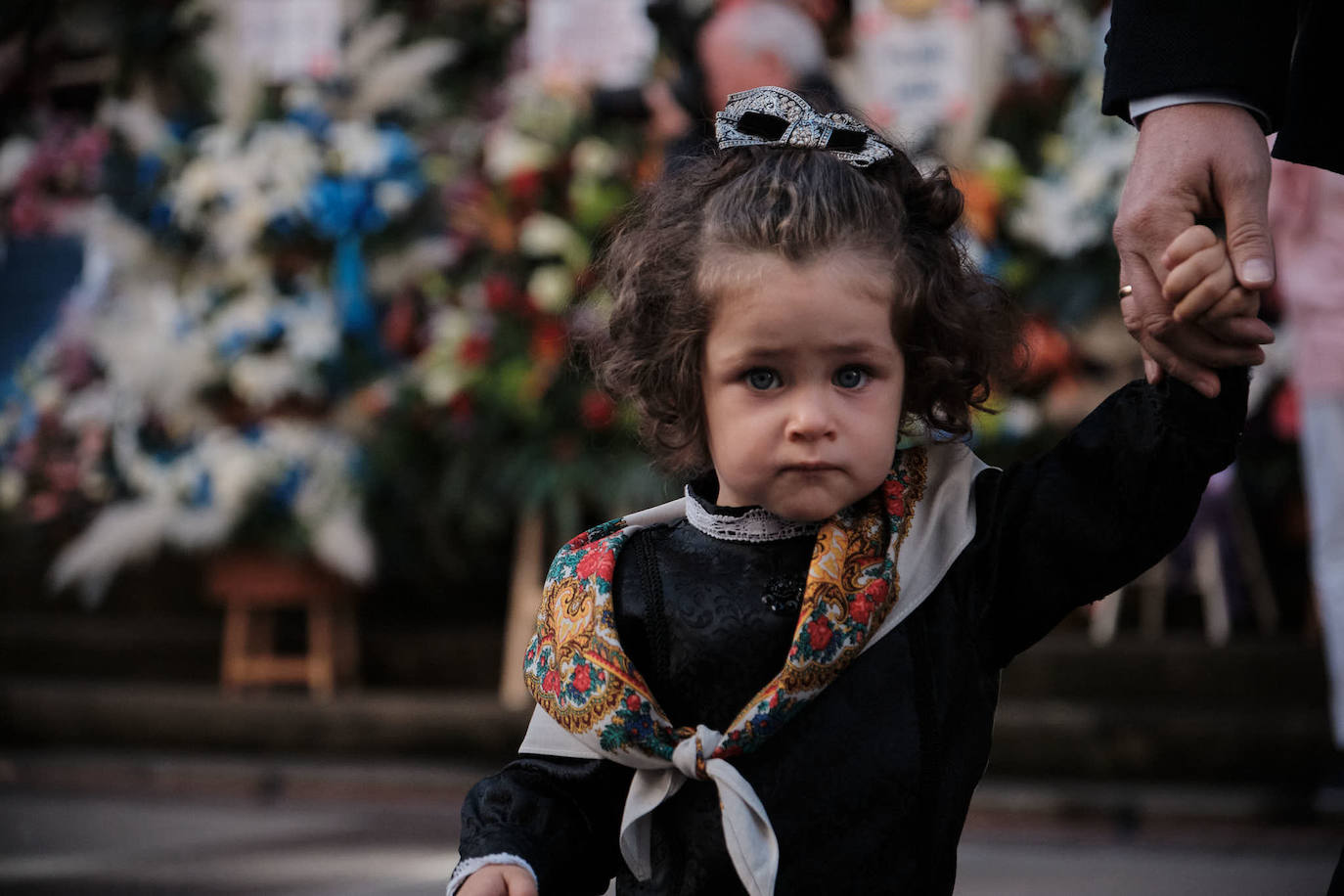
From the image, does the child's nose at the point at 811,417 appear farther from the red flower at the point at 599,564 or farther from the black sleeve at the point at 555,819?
the black sleeve at the point at 555,819

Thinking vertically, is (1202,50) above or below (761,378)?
above

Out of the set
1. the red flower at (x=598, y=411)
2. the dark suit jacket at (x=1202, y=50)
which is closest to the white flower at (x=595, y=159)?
the red flower at (x=598, y=411)

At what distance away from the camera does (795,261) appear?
5.31 feet

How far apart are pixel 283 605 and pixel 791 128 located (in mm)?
5100

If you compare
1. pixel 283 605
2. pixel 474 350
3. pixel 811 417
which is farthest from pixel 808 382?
pixel 283 605

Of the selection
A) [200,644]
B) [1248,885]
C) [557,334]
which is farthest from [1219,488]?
[200,644]

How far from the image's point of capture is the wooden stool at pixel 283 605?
609 centimetres

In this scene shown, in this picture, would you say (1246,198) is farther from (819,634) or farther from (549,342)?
(549,342)

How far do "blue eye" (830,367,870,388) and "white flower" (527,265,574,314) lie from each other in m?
4.00

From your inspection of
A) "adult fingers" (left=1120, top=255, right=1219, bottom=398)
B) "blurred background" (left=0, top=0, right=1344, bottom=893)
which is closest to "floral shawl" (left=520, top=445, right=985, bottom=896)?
"adult fingers" (left=1120, top=255, right=1219, bottom=398)

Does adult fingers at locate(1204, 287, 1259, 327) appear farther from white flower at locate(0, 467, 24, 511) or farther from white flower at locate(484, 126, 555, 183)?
white flower at locate(0, 467, 24, 511)

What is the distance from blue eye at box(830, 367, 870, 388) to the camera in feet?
5.28

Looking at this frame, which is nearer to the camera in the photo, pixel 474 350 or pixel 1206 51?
pixel 1206 51

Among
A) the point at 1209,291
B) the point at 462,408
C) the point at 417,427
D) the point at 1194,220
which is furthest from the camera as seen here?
the point at 417,427
